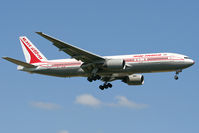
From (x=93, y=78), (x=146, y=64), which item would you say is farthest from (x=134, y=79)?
(x=146, y=64)

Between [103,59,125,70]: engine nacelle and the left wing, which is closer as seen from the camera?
the left wing

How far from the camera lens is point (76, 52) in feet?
167

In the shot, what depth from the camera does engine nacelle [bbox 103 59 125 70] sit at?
165 ft

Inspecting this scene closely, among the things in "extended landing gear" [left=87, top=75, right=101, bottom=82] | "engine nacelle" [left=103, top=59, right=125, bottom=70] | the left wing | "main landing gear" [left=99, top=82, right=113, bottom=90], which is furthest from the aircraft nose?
"main landing gear" [left=99, top=82, right=113, bottom=90]

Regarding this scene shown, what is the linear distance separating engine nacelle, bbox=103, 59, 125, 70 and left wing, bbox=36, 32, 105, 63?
101 cm

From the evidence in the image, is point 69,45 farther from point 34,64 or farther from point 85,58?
point 34,64

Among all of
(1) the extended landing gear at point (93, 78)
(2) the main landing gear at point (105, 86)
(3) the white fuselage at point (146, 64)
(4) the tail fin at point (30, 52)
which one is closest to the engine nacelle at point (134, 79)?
(2) the main landing gear at point (105, 86)

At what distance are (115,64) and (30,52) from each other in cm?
1397

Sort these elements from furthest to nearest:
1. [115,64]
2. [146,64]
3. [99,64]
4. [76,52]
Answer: [99,64] < [76,52] < [115,64] < [146,64]

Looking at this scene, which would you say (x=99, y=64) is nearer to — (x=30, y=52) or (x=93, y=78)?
(x=93, y=78)

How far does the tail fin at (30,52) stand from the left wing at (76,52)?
7.11 metres

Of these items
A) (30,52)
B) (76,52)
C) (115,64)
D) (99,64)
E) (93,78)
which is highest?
(30,52)

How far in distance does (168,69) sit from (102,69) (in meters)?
7.79

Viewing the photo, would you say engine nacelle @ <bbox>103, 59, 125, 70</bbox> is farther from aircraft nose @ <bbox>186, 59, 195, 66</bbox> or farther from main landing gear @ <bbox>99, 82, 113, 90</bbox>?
aircraft nose @ <bbox>186, 59, 195, 66</bbox>
